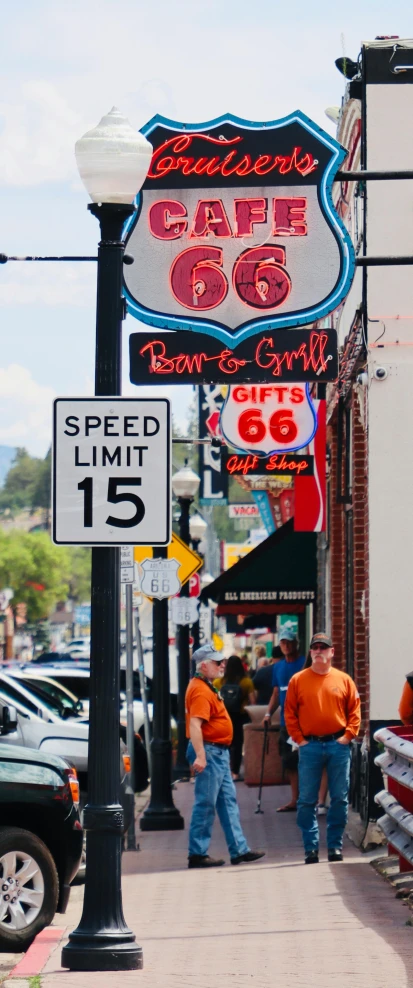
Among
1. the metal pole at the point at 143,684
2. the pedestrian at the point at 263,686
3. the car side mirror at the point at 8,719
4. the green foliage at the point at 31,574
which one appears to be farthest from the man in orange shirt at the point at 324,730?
the green foliage at the point at 31,574

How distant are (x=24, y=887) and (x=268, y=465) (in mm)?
7420

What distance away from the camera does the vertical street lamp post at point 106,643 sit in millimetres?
7441

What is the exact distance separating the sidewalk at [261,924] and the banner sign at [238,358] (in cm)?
360

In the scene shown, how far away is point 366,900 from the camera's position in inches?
400

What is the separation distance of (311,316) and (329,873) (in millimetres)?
4288

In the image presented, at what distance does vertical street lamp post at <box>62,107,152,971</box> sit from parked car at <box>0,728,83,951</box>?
1.92 metres

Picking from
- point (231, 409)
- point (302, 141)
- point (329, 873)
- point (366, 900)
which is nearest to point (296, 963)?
point (366, 900)

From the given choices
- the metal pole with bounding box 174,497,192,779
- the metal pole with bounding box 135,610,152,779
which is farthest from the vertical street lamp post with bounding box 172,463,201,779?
the metal pole with bounding box 135,610,152,779

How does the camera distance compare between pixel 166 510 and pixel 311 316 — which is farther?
pixel 311 316

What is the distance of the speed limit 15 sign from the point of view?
7.46 meters

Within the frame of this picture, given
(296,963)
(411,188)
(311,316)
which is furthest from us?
(411,188)

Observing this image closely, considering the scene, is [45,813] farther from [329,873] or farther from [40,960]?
[329,873]

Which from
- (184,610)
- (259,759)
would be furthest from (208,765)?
(184,610)

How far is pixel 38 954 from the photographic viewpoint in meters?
8.27
